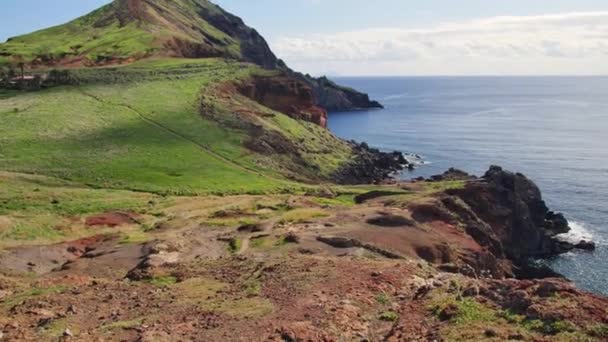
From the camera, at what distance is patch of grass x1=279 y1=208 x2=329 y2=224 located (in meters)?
55.2

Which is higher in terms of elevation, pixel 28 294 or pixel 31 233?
pixel 28 294

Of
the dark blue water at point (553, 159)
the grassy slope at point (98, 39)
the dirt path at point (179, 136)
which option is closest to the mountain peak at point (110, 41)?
the grassy slope at point (98, 39)

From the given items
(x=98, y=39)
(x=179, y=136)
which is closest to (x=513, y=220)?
(x=179, y=136)

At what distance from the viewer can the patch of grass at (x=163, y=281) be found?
116 ft

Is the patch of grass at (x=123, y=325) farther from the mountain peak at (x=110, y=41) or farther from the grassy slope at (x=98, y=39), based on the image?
the grassy slope at (x=98, y=39)

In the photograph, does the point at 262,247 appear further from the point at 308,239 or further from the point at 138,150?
the point at 138,150

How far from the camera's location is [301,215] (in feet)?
189

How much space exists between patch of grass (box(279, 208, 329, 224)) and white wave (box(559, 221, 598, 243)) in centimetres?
4697

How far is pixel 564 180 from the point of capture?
390 feet

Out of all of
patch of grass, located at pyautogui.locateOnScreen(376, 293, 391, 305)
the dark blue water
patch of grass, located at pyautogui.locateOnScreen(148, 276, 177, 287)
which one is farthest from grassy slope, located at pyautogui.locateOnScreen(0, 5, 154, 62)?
patch of grass, located at pyautogui.locateOnScreen(376, 293, 391, 305)

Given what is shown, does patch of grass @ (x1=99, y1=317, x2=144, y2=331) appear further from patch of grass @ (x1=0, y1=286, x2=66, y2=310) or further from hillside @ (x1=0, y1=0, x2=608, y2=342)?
patch of grass @ (x1=0, y1=286, x2=66, y2=310)

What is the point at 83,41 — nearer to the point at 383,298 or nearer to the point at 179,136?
the point at 179,136

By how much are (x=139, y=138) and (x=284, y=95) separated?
49.2m

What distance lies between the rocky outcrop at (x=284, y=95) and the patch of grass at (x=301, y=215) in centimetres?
7238
